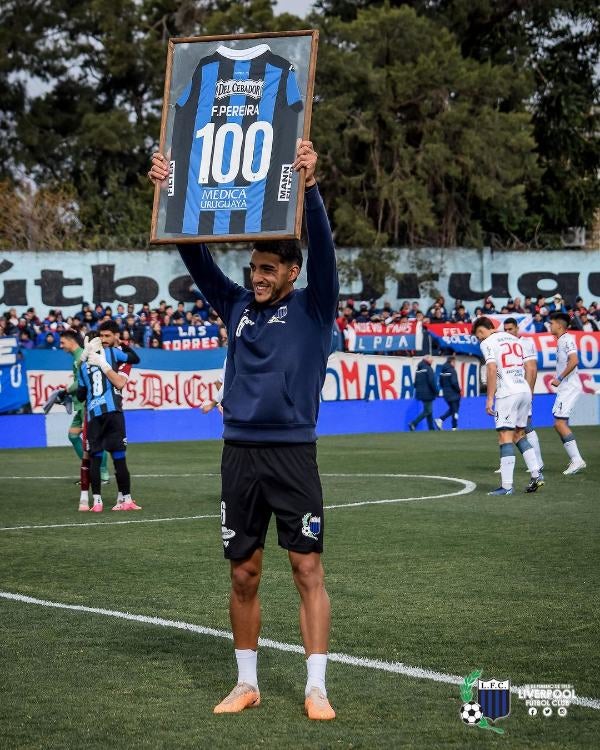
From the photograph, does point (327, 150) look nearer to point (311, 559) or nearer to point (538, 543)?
point (538, 543)

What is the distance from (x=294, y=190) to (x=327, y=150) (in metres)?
43.7

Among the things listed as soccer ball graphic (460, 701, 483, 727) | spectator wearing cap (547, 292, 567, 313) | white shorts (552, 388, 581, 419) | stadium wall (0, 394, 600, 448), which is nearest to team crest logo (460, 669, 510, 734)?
soccer ball graphic (460, 701, 483, 727)

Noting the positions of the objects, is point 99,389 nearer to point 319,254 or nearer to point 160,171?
point 160,171

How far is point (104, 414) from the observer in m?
14.7

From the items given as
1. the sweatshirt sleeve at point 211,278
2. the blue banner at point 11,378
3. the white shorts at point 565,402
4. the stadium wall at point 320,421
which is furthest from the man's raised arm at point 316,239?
the blue banner at point 11,378

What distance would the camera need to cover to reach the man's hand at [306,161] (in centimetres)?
604

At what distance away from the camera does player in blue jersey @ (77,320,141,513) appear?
14617mm

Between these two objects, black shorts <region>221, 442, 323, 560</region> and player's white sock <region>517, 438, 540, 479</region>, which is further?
player's white sock <region>517, 438, 540, 479</region>

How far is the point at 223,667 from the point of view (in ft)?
22.7

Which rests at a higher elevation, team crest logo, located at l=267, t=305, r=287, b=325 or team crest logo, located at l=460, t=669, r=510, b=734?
team crest logo, located at l=267, t=305, r=287, b=325

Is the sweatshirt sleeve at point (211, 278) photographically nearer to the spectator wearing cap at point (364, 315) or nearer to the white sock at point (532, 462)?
the white sock at point (532, 462)

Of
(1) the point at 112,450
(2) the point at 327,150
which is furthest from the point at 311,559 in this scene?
(2) the point at 327,150

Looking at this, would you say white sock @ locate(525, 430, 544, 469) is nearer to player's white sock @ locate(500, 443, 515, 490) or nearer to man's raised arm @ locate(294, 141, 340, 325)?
player's white sock @ locate(500, 443, 515, 490)

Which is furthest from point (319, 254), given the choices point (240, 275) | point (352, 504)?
point (240, 275)
